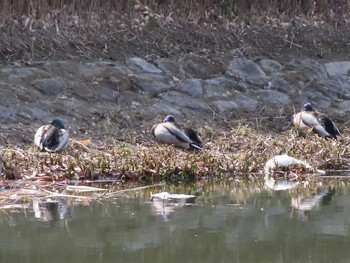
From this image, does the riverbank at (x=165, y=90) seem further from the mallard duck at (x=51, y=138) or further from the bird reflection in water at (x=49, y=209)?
the bird reflection in water at (x=49, y=209)

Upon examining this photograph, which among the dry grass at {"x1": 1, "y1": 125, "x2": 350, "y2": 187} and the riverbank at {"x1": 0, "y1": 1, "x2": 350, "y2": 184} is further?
the riverbank at {"x1": 0, "y1": 1, "x2": 350, "y2": 184}

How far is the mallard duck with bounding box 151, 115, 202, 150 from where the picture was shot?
1458 centimetres

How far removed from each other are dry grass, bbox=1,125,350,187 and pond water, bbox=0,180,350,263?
87 centimetres

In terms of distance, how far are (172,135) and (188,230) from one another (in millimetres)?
4941

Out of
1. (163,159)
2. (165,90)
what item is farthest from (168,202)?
(165,90)

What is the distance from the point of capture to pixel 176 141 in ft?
48.8

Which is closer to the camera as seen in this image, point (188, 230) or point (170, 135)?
point (188, 230)

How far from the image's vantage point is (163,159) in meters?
12.9

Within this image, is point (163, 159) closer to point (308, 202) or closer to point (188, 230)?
point (308, 202)

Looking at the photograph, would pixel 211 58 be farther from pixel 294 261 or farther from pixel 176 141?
pixel 294 261

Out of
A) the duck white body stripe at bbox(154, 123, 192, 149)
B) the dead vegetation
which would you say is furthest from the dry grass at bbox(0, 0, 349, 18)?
the duck white body stripe at bbox(154, 123, 192, 149)

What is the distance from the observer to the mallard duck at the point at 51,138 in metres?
13.4

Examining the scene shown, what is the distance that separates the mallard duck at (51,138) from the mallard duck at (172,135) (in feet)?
4.66

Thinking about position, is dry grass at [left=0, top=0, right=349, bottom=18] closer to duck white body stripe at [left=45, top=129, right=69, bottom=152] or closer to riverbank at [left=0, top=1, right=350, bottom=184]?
riverbank at [left=0, top=1, right=350, bottom=184]
